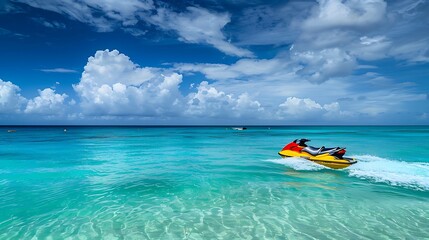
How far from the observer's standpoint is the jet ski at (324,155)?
14992 millimetres

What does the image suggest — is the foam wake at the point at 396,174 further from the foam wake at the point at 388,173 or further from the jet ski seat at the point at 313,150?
the jet ski seat at the point at 313,150

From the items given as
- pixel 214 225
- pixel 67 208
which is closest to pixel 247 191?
pixel 214 225

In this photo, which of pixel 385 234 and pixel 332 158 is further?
pixel 332 158

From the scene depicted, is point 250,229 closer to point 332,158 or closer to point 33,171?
point 332,158

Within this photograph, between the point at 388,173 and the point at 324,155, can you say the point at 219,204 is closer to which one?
the point at 324,155

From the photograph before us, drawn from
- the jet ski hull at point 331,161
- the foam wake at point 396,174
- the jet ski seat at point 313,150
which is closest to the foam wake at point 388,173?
the foam wake at point 396,174

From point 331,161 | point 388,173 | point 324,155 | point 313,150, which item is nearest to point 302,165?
point 324,155

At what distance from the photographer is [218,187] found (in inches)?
434

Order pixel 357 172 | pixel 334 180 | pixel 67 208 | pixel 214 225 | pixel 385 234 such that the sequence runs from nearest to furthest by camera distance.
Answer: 1. pixel 385 234
2. pixel 214 225
3. pixel 67 208
4. pixel 334 180
5. pixel 357 172

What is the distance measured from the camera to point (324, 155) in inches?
619

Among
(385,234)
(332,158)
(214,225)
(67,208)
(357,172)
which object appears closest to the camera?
(385,234)

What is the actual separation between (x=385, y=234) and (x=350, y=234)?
86 cm

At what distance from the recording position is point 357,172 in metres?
13.7

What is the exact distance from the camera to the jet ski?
49.2 ft
